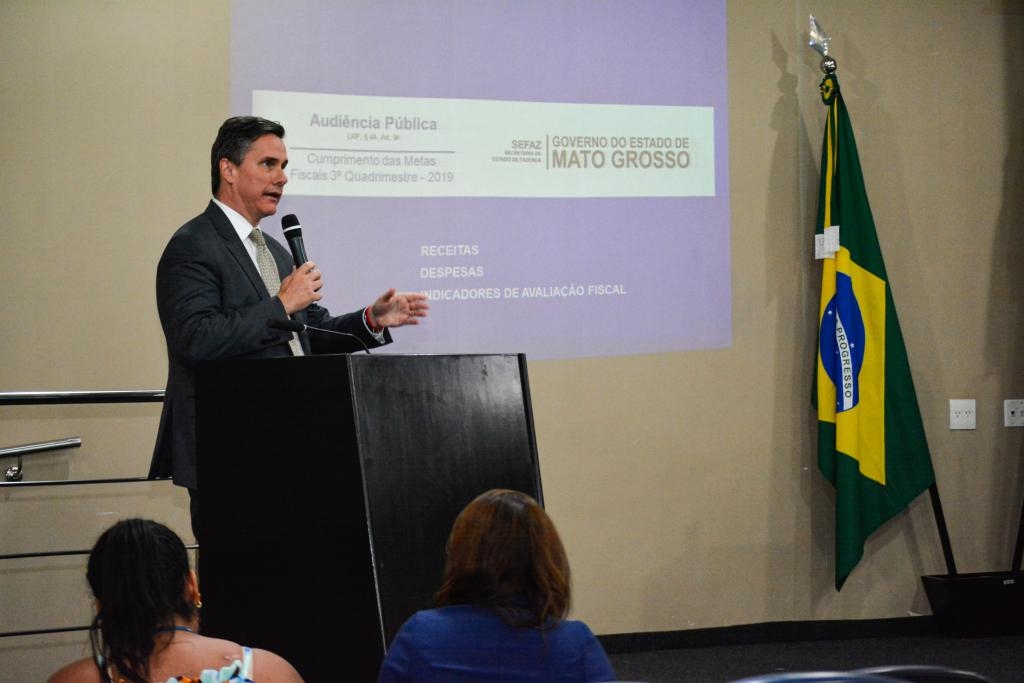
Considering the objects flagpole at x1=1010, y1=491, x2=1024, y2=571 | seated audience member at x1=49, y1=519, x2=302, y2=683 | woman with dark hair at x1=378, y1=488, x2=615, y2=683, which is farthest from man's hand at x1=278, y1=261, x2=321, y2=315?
flagpole at x1=1010, y1=491, x2=1024, y2=571

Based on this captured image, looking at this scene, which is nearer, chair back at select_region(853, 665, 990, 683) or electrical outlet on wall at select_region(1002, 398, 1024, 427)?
chair back at select_region(853, 665, 990, 683)

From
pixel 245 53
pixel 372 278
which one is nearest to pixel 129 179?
pixel 245 53

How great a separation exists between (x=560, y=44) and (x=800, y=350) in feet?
5.16

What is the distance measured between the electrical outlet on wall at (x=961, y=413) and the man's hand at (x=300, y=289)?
3325mm

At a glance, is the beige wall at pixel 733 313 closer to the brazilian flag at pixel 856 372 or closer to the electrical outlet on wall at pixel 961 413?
the electrical outlet on wall at pixel 961 413

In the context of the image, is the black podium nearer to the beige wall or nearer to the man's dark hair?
the man's dark hair

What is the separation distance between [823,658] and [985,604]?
78 cm

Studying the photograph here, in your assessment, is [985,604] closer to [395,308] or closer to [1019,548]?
[1019,548]

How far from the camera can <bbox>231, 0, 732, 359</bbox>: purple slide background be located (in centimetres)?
407

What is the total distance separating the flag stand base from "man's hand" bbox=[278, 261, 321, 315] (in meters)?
3.20

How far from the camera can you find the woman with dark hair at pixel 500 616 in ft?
5.09

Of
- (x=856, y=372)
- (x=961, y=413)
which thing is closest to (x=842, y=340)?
(x=856, y=372)

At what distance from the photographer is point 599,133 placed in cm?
441

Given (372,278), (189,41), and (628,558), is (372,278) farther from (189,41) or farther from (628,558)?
(628,558)
